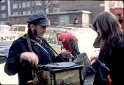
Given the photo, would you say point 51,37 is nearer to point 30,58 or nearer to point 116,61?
point 116,61

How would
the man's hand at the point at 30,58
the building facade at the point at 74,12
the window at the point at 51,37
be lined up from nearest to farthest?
the man's hand at the point at 30,58, the window at the point at 51,37, the building facade at the point at 74,12

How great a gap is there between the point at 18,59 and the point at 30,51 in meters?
0.24

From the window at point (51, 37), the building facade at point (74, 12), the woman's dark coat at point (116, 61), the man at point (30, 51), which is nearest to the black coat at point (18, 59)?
the man at point (30, 51)

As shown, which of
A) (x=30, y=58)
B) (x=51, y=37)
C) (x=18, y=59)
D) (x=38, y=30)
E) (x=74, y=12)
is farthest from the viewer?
(x=74, y=12)

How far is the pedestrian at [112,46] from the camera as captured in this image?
3410 millimetres

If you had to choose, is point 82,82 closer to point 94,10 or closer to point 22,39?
point 22,39

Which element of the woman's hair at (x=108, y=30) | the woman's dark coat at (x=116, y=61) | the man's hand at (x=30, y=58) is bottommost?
the woman's dark coat at (x=116, y=61)

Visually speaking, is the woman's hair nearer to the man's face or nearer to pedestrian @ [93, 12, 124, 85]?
pedestrian @ [93, 12, 124, 85]

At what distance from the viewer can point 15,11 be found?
7081 centimetres

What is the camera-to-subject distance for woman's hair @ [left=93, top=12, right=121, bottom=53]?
346 cm

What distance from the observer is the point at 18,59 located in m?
3.04

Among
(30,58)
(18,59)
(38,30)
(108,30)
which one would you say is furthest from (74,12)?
(30,58)

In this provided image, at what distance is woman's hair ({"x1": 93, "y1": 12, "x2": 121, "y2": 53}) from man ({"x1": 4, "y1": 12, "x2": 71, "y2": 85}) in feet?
1.40

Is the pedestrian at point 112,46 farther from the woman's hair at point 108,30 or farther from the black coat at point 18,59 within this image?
the black coat at point 18,59
